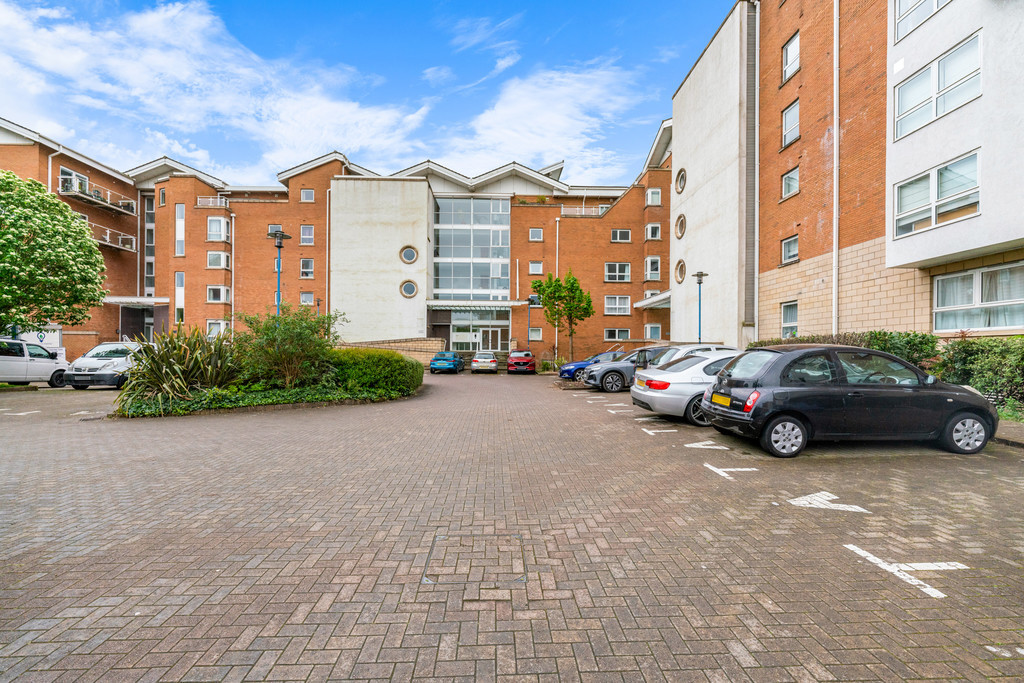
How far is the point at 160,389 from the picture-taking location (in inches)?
434

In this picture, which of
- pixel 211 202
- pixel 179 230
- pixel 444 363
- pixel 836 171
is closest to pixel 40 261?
pixel 444 363

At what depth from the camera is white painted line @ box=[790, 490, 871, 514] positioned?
14.8 ft

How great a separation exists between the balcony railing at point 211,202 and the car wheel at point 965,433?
41430 millimetres

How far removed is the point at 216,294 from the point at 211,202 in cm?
682

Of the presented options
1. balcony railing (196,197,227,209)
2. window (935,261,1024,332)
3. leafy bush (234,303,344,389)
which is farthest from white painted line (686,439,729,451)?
balcony railing (196,197,227,209)

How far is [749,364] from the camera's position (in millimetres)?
7211

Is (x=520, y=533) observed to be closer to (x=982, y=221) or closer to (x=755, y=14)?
(x=982, y=221)

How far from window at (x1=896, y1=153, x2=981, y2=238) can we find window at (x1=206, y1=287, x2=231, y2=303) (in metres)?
38.4

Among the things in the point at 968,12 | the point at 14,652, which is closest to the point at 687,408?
the point at 14,652

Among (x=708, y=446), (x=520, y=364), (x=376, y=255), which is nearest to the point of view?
(x=708, y=446)

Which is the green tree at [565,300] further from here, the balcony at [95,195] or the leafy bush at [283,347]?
the balcony at [95,195]

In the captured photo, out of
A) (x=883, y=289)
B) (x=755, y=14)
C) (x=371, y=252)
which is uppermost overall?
(x=755, y=14)

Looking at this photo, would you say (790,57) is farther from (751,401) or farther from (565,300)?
(751,401)

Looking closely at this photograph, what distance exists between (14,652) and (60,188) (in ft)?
137
